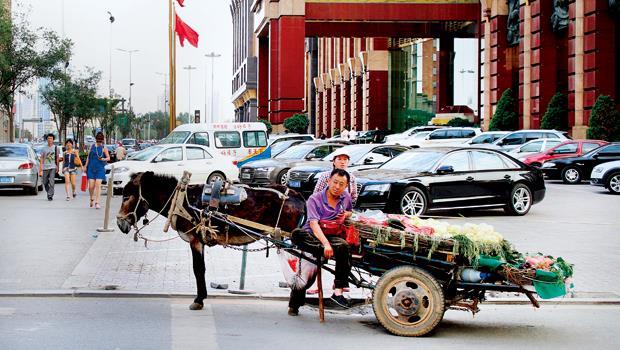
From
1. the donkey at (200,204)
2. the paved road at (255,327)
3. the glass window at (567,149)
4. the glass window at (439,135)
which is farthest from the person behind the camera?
the glass window at (439,135)

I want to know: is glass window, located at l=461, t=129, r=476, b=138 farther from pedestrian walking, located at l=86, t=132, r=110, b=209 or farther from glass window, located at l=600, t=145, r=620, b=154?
pedestrian walking, located at l=86, t=132, r=110, b=209

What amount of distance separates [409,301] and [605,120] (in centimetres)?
3598

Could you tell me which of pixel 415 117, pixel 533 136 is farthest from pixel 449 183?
pixel 415 117

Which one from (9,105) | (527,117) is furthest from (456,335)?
(9,105)

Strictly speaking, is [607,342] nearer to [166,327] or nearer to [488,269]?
[488,269]

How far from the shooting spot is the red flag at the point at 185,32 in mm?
41469

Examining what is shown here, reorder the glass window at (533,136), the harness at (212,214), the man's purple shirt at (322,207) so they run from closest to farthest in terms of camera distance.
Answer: the man's purple shirt at (322,207) → the harness at (212,214) → the glass window at (533,136)

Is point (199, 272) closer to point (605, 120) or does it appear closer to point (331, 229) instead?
point (331, 229)

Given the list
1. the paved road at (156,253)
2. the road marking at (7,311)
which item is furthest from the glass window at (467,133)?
the road marking at (7,311)

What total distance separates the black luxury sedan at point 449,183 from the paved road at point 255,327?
353 inches

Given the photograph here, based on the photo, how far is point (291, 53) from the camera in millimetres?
67438

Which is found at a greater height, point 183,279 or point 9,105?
point 9,105

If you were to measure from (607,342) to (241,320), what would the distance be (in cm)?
330

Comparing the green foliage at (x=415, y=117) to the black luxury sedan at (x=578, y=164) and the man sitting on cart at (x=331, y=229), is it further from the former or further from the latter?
the man sitting on cart at (x=331, y=229)
